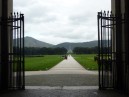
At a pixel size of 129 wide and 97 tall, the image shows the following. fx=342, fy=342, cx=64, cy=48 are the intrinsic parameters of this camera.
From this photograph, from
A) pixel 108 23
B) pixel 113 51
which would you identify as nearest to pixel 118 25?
pixel 108 23

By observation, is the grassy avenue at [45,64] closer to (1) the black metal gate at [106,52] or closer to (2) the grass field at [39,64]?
(2) the grass field at [39,64]

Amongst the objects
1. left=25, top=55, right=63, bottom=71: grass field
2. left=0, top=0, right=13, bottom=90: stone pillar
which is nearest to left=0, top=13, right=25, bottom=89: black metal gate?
left=0, top=0, right=13, bottom=90: stone pillar

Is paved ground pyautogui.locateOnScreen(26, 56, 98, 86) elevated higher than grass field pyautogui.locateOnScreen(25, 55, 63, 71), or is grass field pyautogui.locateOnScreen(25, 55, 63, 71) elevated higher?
grass field pyautogui.locateOnScreen(25, 55, 63, 71)

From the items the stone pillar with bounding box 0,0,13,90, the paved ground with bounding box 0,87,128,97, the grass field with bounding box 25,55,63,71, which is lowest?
the paved ground with bounding box 0,87,128,97

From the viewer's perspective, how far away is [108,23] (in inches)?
595

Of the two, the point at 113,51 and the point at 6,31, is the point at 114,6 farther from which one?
the point at 6,31

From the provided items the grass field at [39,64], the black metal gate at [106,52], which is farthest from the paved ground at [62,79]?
the grass field at [39,64]

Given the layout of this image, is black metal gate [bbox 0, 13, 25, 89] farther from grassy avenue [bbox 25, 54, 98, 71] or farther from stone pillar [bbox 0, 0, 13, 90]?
grassy avenue [bbox 25, 54, 98, 71]

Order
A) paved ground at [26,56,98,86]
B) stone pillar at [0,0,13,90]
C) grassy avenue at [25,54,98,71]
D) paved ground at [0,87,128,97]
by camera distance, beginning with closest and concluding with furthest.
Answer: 1. paved ground at [0,87,128,97]
2. stone pillar at [0,0,13,90]
3. paved ground at [26,56,98,86]
4. grassy avenue at [25,54,98,71]

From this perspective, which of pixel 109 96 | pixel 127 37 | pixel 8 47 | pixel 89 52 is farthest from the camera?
pixel 89 52

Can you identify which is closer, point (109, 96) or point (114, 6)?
point (109, 96)

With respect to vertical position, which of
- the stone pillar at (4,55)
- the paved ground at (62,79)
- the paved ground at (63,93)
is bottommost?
the paved ground at (63,93)

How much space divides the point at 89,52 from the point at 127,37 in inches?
5328

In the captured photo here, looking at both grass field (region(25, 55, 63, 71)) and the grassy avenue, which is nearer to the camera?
grass field (region(25, 55, 63, 71))
